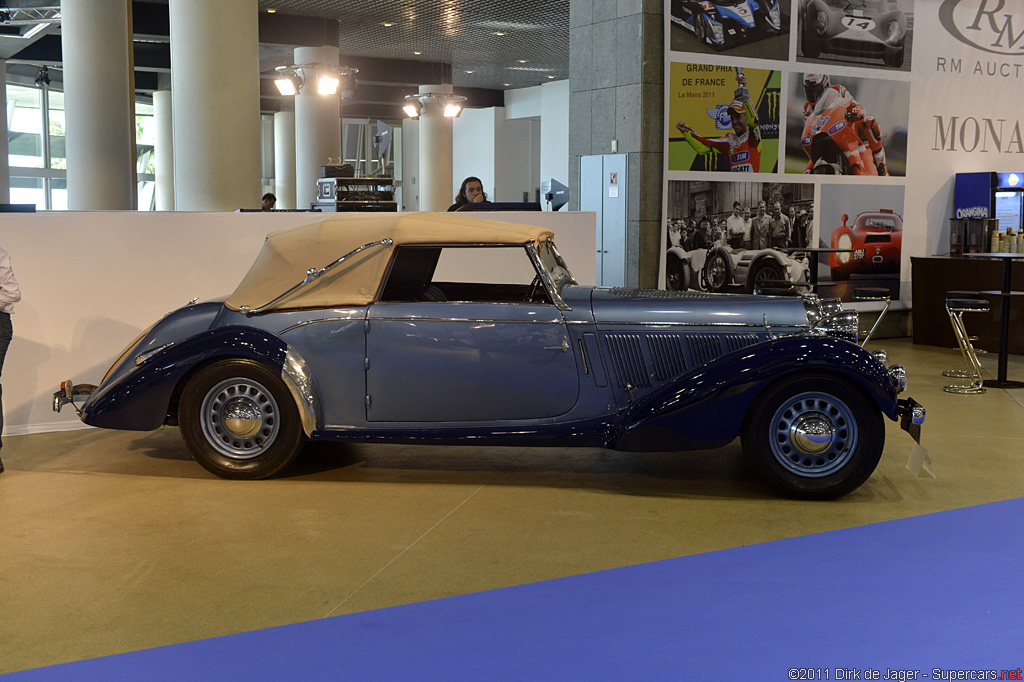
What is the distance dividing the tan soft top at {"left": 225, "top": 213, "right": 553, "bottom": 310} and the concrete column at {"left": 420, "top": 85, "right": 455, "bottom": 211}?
17.8 m

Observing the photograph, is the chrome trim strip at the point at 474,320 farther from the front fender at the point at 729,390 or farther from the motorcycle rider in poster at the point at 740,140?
the motorcycle rider in poster at the point at 740,140

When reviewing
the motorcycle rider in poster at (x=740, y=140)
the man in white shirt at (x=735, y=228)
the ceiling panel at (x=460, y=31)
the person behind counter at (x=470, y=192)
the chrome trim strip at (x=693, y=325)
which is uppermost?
the ceiling panel at (x=460, y=31)

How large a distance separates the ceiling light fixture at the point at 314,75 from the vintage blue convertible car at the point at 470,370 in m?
9.19

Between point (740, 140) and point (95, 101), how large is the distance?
9.49 m

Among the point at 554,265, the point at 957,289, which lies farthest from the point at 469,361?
the point at 957,289

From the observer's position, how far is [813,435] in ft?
14.6

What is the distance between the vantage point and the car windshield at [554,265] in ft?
16.0

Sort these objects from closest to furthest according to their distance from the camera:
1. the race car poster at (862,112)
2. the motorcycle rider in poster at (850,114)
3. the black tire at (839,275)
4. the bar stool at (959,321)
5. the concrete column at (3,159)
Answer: the bar stool at (959,321)
the race car poster at (862,112)
the motorcycle rider in poster at (850,114)
the black tire at (839,275)
the concrete column at (3,159)

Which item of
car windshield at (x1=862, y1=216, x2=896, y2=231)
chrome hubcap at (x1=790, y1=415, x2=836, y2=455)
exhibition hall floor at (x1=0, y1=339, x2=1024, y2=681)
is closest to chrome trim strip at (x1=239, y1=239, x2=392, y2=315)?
exhibition hall floor at (x1=0, y1=339, x2=1024, y2=681)

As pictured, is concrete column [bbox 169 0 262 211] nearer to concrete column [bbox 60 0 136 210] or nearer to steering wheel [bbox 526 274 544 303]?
steering wheel [bbox 526 274 544 303]

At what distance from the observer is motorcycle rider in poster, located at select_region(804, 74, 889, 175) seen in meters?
10.2

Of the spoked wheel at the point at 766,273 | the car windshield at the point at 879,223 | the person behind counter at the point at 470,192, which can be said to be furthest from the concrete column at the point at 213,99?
the car windshield at the point at 879,223

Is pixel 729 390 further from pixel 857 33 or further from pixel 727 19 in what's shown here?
pixel 857 33

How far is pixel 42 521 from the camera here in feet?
14.0
